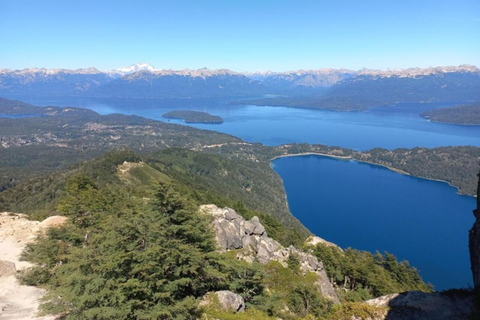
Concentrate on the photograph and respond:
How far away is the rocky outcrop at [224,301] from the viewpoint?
21953mm

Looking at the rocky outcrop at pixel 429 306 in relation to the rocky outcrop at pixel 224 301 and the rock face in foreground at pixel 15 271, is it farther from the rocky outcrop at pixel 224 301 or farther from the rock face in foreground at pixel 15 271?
the rock face in foreground at pixel 15 271

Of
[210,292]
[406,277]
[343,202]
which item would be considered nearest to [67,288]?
[210,292]

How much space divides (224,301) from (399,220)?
150843 mm

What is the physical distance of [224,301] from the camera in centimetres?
2239

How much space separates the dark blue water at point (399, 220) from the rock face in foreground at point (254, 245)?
256 ft

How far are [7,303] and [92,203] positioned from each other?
51.6ft

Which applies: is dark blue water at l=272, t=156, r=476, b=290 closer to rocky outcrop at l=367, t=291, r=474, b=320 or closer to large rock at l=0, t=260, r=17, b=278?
rocky outcrop at l=367, t=291, r=474, b=320

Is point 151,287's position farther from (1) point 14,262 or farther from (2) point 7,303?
(1) point 14,262

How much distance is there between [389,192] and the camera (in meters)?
185

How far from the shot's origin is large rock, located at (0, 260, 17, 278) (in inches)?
1281

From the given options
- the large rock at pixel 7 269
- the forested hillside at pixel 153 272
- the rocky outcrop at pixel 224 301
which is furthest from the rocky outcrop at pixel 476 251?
the large rock at pixel 7 269

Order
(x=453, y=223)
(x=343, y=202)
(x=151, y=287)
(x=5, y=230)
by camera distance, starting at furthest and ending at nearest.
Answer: (x=343, y=202)
(x=453, y=223)
(x=5, y=230)
(x=151, y=287)

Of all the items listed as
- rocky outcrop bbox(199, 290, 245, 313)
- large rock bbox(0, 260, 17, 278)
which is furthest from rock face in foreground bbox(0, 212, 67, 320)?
rocky outcrop bbox(199, 290, 245, 313)

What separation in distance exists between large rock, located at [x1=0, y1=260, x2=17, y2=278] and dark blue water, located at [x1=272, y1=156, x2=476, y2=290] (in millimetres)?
115145
